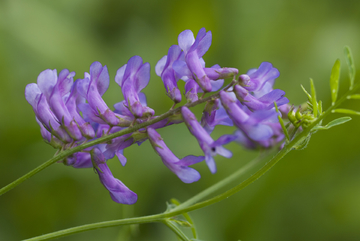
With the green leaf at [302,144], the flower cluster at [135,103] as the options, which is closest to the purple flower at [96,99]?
the flower cluster at [135,103]

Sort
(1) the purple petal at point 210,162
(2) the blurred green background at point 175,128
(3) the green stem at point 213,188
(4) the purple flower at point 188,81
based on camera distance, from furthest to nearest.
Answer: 1. (2) the blurred green background at point 175,128
2. (3) the green stem at point 213,188
3. (4) the purple flower at point 188,81
4. (1) the purple petal at point 210,162

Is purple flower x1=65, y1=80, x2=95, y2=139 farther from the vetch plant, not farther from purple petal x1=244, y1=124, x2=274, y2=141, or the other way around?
purple petal x1=244, y1=124, x2=274, y2=141

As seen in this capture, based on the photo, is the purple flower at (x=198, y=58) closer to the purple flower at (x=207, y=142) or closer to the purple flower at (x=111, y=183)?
the purple flower at (x=207, y=142)

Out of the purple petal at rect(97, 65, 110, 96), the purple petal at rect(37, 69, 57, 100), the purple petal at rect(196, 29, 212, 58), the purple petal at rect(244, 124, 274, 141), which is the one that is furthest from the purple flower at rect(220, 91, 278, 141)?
the purple petal at rect(37, 69, 57, 100)

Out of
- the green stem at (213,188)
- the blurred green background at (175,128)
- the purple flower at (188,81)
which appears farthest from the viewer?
the blurred green background at (175,128)

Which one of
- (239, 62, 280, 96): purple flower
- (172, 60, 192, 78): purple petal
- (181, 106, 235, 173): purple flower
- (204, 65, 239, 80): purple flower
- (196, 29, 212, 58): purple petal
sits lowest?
(181, 106, 235, 173): purple flower

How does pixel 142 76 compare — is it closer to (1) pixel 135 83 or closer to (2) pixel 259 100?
(1) pixel 135 83

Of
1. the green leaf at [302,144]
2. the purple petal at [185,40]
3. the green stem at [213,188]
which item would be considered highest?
the purple petal at [185,40]
